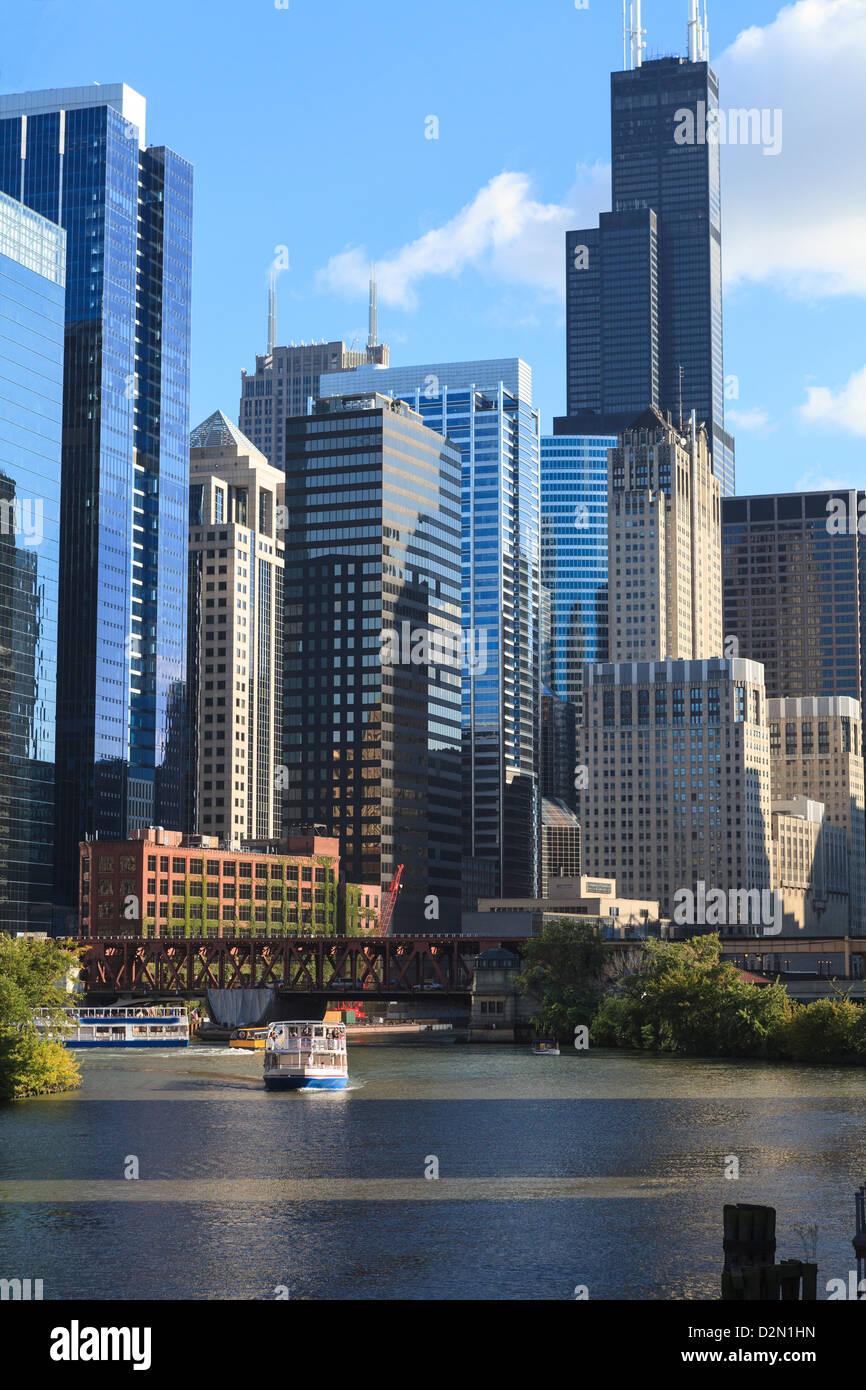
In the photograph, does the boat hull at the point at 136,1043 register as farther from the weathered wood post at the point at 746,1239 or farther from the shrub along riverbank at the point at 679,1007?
the weathered wood post at the point at 746,1239

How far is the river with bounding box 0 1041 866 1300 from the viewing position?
61719 millimetres

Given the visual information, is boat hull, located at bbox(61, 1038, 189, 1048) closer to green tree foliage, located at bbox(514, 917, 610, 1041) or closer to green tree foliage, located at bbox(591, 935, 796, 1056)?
green tree foliage, located at bbox(514, 917, 610, 1041)

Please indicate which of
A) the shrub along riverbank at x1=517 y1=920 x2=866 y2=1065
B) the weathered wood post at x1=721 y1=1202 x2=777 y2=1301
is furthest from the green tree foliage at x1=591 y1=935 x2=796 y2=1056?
the weathered wood post at x1=721 y1=1202 x2=777 y2=1301

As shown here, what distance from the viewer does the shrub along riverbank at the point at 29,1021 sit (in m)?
121

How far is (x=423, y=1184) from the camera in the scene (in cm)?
8281

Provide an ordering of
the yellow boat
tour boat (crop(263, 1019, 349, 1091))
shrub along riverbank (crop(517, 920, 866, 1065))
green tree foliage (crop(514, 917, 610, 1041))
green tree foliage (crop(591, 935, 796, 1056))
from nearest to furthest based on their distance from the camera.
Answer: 1. tour boat (crop(263, 1019, 349, 1091))
2. shrub along riverbank (crop(517, 920, 866, 1065))
3. green tree foliage (crop(591, 935, 796, 1056))
4. green tree foliage (crop(514, 917, 610, 1041))
5. the yellow boat

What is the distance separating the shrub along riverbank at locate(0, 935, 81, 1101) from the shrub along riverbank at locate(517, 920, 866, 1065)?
58603 mm

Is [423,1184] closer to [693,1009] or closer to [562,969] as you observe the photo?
[693,1009]

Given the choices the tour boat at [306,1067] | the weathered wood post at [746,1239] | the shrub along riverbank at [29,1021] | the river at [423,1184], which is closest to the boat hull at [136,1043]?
the tour boat at [306,1067]

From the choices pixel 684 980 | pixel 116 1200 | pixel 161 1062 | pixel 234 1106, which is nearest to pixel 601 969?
Result: pixel 684 980

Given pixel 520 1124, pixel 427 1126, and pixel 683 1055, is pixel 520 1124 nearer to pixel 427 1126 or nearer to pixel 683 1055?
pixel 427 1126

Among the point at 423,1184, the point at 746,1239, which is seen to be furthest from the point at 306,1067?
the point at 746,1239

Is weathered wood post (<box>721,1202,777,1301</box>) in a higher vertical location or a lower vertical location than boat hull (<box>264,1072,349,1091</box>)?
higher
